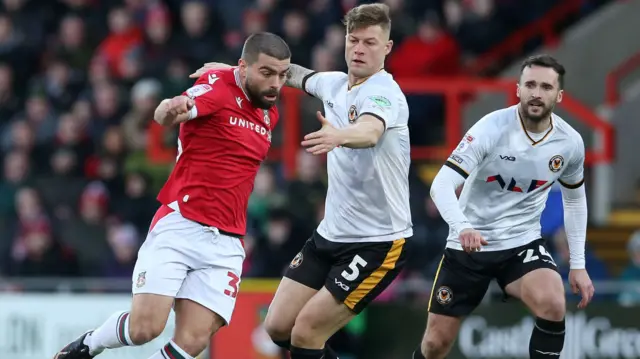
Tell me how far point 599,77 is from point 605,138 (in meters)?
2.67

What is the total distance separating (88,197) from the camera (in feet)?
50.3

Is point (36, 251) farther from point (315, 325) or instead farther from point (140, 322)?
point (315, 325)

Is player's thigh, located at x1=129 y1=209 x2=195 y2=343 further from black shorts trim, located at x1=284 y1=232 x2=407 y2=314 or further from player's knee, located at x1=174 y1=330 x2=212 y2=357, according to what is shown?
black shorts trim, located at x1=284 y1=232 x2=407 y2=314

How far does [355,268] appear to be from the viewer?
8617mm

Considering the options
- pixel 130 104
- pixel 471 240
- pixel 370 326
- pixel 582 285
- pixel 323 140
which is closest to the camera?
pixel 323 140

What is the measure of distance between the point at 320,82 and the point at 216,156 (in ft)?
3.28

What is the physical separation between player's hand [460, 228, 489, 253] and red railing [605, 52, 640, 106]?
25.9 feet

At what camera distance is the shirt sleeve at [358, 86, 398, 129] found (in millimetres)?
8141

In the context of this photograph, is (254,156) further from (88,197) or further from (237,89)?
(88,197)

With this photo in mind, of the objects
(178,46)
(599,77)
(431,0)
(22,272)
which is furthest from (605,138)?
(22,272)

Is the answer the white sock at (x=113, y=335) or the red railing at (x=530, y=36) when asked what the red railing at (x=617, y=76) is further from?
the white sock at (x=113, y=335)

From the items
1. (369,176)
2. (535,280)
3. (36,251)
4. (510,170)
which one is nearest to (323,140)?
(369,176)

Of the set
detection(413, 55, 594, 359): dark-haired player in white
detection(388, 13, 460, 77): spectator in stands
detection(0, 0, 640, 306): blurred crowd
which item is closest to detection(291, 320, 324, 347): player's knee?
detection(413, 55, 594, 359): dark-haired player in white

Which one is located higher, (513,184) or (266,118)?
(266,118)
